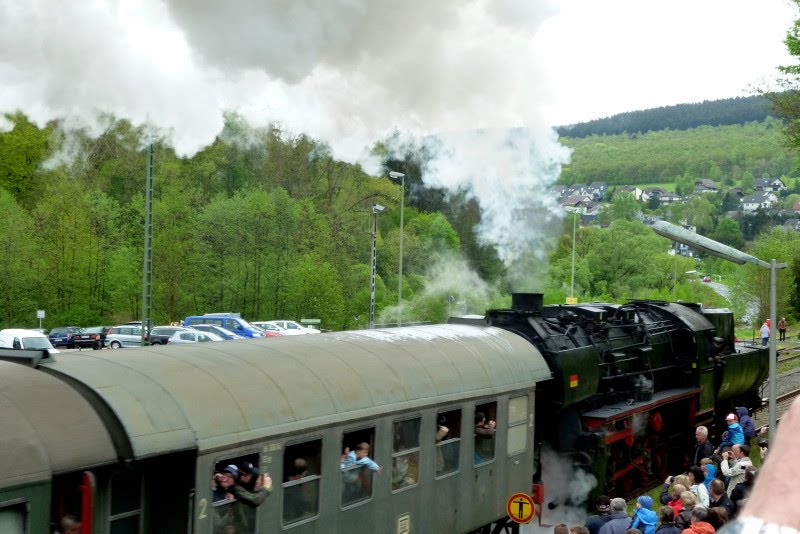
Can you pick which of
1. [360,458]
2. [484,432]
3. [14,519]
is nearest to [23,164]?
[484,432]

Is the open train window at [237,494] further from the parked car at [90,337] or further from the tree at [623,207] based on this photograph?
the tree at [623,207]

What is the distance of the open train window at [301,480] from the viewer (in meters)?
8.69

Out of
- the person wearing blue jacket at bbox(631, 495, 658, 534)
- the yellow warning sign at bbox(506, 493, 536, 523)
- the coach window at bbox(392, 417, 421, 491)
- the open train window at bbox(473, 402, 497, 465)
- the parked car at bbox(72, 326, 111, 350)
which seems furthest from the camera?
the parked car at bbox(72, 326, 111, 350)

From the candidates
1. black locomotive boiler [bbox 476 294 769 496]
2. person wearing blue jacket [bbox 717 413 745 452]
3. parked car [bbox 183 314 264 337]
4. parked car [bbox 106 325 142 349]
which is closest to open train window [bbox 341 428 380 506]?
black locomotive boiler [bbox 476 294 769 496]

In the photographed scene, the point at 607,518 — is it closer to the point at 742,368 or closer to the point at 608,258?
the point at 742,368

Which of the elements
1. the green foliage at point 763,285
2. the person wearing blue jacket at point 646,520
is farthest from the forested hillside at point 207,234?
the person wearing blue jacket at point 646,520

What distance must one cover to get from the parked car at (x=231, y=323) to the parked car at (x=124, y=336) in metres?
2.67

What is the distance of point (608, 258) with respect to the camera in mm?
72938

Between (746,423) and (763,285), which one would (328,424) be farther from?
(763,285)

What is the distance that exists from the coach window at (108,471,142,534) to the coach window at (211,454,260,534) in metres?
0.60

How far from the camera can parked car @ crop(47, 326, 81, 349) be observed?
148ft

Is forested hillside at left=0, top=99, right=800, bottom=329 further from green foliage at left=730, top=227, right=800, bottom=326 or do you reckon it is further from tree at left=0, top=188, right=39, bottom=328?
green foliage at left=730, top=227, right=800, bottom=326

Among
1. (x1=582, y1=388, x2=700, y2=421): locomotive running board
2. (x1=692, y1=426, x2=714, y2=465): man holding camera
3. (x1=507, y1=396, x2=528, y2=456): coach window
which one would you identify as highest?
(x1=507, y1=396, x2=528, y2=456): coach window

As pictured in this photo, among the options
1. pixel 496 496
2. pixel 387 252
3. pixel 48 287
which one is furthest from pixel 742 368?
pixel 48 287
